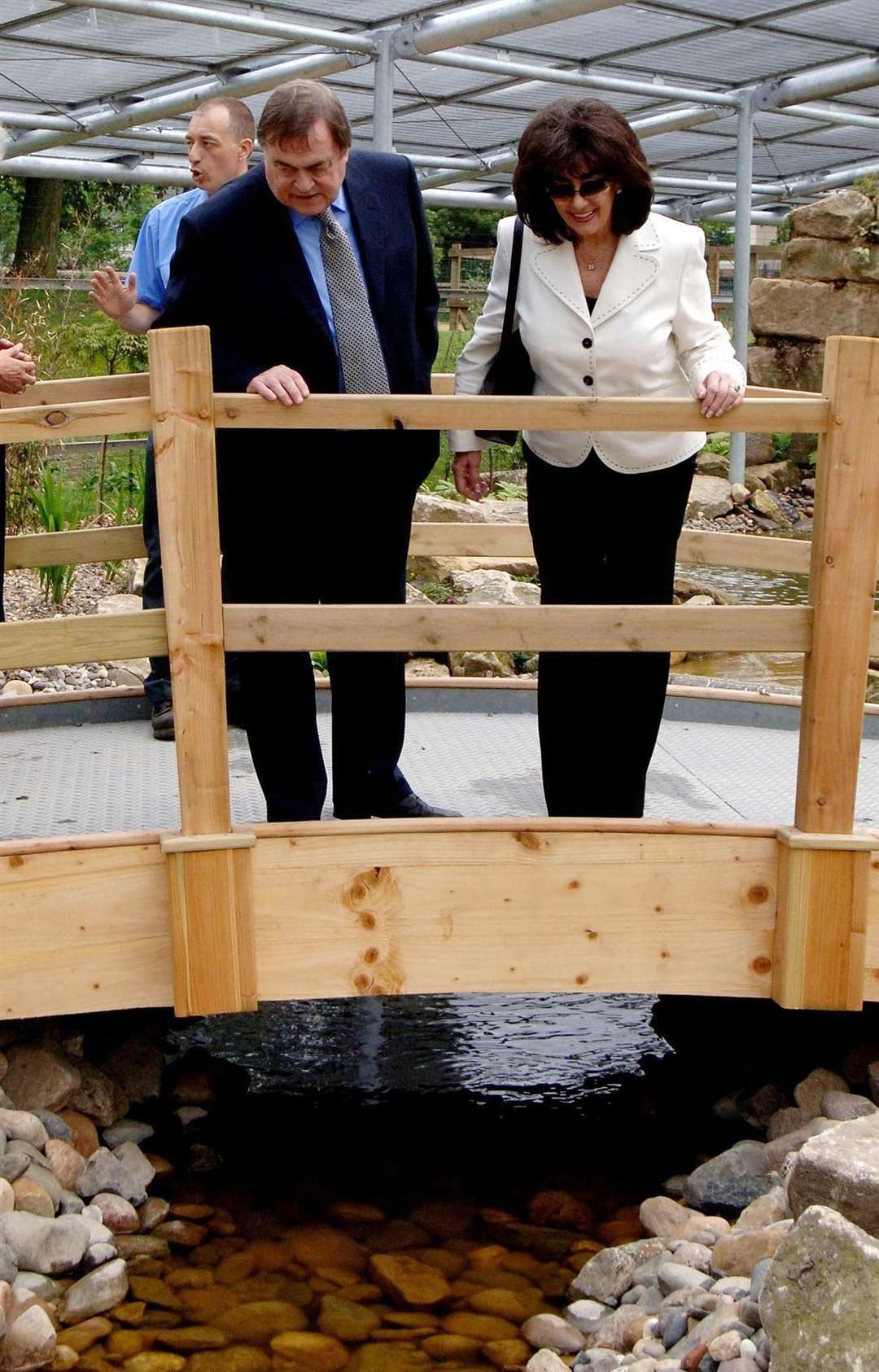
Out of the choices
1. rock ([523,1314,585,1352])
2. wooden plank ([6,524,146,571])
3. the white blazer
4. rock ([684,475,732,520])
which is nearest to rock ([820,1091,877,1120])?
rock ([523,1314,585,1352])

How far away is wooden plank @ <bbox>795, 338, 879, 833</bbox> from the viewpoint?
3.45 metres

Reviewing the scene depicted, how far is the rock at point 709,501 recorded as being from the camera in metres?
14.1

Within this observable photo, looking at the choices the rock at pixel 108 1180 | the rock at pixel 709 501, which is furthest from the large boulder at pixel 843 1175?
the rock at pixel 709 501

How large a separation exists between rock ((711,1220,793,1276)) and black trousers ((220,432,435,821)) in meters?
1.36

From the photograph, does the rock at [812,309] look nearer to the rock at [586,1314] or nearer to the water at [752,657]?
the water at [752,657]

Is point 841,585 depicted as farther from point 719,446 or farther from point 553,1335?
point 719,446

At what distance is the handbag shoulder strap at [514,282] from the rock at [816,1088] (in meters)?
2.04

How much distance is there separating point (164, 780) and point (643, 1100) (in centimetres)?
160

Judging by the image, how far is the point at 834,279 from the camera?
15234mm

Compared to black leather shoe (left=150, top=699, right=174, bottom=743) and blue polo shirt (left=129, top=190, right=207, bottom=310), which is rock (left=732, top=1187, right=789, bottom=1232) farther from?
blue polo shirt (left=129, top=190, right=207, bottom=310)

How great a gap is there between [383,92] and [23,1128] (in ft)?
26.1

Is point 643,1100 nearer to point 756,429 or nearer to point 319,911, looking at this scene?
point 319,911

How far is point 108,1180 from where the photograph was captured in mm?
4066

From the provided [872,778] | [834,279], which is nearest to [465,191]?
[834,279]
